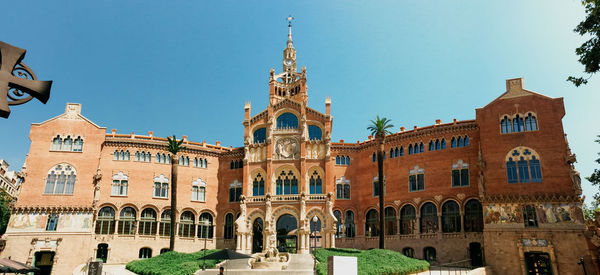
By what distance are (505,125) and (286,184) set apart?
23817 millimetres

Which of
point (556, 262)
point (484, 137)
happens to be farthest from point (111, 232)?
point (556, 262)

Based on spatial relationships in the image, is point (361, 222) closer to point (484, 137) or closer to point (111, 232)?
→ point (484, 137)

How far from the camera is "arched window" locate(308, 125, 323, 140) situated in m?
53.1

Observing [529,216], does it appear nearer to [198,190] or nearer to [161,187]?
[198,190]

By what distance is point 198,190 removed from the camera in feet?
173

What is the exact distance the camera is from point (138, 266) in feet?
129

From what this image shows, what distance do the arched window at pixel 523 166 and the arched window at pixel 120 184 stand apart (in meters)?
39.1

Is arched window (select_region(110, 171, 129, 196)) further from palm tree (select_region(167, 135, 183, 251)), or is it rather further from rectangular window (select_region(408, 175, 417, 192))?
rectangular window (select_region(408, 175, 417, 192))

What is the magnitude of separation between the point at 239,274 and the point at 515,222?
23.6 meters

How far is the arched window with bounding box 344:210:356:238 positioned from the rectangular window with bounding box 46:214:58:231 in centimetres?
3060

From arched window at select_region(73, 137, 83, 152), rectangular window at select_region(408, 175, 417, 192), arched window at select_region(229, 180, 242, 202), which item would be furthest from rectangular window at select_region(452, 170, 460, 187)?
arched window at select_region(73, 137, 83, 152)

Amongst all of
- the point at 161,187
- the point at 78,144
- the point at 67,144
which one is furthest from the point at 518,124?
the point at 67,144

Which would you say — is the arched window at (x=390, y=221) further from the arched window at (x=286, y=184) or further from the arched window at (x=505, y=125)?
the arched window at (x=505, y=125)

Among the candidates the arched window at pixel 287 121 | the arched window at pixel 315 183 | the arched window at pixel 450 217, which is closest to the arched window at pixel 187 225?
the arched window at pixel 315 183
